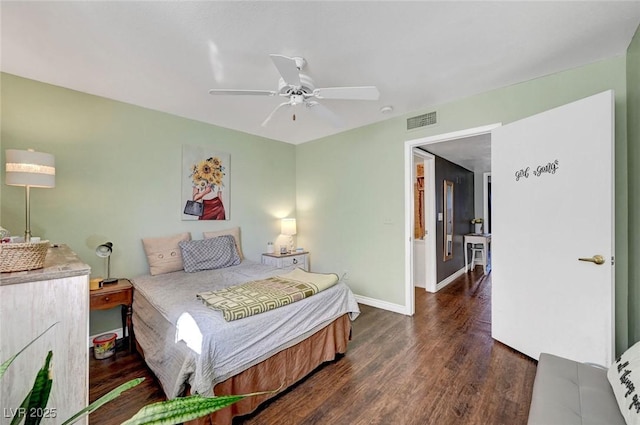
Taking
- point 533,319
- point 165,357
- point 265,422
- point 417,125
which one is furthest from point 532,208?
point 165,357

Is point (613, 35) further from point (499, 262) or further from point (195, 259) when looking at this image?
point (195, 259)

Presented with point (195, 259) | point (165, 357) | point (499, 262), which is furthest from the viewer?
point (195, 259)

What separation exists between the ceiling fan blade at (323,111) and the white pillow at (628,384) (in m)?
2.31

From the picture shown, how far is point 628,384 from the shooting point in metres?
1.15

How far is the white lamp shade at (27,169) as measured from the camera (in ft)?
6.59

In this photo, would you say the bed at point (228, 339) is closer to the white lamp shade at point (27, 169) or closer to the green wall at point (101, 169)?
the green wall at point (101, 169)

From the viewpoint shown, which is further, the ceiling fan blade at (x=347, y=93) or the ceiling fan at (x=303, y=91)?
the ceiling fan blade at (x=347, y=93)

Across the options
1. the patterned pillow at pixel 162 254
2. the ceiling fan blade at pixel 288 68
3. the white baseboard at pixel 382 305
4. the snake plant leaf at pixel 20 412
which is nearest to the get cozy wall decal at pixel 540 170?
the white baseboard at pixel 382 305

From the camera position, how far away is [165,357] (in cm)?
180

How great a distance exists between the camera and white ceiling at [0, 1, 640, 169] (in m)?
1.64

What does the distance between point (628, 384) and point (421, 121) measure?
8.86ft

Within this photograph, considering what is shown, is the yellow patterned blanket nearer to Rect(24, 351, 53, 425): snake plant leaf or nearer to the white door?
Rect(24, 351, 53, 425): snake plant leaf

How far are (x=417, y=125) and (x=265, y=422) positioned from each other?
3.15 metres

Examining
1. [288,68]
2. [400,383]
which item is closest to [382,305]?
[400,383]
